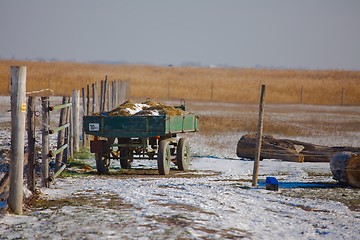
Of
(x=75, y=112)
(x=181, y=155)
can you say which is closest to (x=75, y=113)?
(x=75, y=112)

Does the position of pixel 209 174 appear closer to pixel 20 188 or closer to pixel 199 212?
pixel 199 212

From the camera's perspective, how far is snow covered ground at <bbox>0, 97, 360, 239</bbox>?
10.1 metres

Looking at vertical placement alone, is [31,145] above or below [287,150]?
above

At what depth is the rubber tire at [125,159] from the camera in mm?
17438

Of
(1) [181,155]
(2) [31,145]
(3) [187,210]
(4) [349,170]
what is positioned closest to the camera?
(3) [187,210]

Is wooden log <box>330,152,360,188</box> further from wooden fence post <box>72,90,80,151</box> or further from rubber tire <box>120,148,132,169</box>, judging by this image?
wooden fence post <box>72,90,80,151</box>

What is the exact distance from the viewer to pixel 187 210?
1148cm

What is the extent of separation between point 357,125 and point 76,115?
18162 millimetres

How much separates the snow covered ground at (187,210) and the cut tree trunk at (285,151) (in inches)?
155

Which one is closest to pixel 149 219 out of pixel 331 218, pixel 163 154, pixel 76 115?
pixel 331 218

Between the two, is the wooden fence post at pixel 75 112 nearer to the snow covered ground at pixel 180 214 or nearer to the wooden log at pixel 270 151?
the wooden log at pixel 270 151

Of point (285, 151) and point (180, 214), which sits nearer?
point (180, 214)

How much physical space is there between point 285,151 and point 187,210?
33.2 feet

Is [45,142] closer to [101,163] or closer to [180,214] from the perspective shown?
[101,163]
